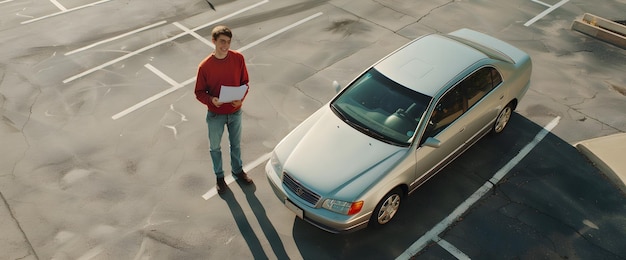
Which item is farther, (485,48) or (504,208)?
(485,48)

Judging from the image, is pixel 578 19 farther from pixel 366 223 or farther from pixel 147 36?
pixel 147 36

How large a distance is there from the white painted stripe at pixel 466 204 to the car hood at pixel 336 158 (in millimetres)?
1084

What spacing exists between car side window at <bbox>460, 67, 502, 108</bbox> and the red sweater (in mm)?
2950

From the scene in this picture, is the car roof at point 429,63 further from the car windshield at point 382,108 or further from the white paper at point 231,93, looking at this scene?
the white paper at point 231,93

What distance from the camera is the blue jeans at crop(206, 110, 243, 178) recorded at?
6.09 meters

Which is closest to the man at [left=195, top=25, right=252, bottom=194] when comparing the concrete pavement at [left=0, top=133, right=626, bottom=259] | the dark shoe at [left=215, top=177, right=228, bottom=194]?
the dark shoe at [left=215, top=177, right=228, bottom=194]

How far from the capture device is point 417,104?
6.07 metres

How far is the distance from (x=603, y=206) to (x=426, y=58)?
3.11 metres

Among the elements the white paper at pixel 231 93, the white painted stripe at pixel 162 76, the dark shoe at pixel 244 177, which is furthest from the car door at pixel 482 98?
the white painted stripe at pixel 162 76

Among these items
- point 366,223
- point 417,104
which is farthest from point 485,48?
point 366,223

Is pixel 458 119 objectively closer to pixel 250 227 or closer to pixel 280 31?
pixel 250 227

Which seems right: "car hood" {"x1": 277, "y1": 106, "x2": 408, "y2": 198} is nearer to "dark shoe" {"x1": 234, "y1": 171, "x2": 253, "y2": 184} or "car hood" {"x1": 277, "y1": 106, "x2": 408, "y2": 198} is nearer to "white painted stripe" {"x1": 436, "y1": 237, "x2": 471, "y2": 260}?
"dark shoe" {"x1": 234, "y1": 171, "x2": 253, "y2": 184}

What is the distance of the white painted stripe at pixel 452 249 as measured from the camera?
228 inches

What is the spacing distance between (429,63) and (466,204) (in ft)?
6.49
